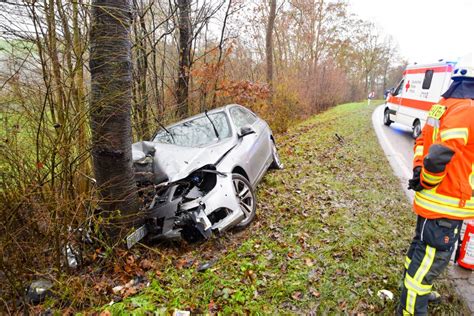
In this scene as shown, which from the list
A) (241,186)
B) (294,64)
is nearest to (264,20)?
(294,64)

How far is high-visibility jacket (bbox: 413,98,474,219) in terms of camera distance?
2.13 metres

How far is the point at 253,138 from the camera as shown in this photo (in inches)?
214

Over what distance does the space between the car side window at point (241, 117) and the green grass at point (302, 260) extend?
4.57 feet

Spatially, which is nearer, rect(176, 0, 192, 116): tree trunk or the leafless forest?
the leafless forest

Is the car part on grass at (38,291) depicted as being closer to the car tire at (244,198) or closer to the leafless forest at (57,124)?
the leafless forest at (57,124)

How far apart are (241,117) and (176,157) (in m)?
2.25

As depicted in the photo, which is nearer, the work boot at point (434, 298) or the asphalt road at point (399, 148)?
the work boot at point (434, 298)

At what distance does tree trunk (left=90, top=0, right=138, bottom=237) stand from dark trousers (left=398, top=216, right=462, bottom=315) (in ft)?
9.67

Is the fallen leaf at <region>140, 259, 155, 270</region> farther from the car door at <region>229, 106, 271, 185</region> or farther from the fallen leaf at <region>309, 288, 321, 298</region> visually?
the car door at <region>229, 106, 271, 185</region>

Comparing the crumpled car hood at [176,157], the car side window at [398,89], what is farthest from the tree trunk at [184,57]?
the car side window at [398,89]

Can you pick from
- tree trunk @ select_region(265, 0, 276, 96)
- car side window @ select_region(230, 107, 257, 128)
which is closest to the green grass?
car side window @ select_region(230, 107, 257, 128)

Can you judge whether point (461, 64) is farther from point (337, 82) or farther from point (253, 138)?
point (337, 82)

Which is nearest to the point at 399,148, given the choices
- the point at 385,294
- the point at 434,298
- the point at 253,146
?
the point at 253,146

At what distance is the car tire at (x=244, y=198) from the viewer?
13.4 ft
